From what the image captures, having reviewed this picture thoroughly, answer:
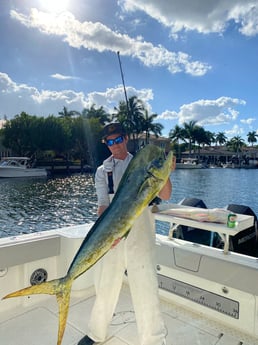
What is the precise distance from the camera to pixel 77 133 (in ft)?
129

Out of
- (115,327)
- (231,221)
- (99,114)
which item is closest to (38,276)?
(115,327)

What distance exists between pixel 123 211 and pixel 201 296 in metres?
1.35

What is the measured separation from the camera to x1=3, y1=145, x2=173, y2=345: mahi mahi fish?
1546mm

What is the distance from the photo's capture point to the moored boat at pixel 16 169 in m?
31.7

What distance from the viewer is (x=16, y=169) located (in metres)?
31.8

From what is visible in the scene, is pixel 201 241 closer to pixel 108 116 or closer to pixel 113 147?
pixel 113 147

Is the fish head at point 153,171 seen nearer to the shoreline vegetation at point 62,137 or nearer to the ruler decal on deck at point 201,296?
the ruler decal on deck at point 201,296

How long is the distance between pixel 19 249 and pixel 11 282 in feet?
1.23

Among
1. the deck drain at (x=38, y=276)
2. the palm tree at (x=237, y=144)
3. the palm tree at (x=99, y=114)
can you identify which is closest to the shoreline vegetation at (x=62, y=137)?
the palm tree at (x=99, y=114)

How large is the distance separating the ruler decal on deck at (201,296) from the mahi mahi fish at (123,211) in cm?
124

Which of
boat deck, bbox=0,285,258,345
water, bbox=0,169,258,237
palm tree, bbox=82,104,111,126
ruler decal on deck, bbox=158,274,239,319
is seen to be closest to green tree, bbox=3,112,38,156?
water, bbox=0,169,258,237

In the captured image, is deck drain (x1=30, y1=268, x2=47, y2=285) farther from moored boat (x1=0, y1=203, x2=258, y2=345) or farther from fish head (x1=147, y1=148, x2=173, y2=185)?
fish head (x1=147, y1=148, x2=173, y2=185)

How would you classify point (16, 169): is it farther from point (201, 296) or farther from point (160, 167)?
point (160, 167)

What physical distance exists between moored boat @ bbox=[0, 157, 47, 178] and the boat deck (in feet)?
102
